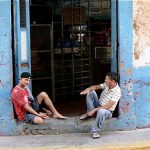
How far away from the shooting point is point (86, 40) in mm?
→ 12648

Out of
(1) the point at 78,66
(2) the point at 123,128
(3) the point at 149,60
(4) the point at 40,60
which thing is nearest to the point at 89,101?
(2) the point at 123,128

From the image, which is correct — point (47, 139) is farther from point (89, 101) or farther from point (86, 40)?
point (86, 40)

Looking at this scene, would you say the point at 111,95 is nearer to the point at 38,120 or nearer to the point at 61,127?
the point at 61,127

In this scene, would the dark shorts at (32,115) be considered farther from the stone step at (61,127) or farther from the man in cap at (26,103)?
the stone step at (61,127)

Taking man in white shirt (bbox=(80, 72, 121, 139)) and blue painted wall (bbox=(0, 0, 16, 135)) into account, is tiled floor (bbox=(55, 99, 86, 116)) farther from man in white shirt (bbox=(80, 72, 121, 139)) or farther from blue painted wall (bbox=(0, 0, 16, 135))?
blue painted wall (bbox=(0, 0, 16, 135))

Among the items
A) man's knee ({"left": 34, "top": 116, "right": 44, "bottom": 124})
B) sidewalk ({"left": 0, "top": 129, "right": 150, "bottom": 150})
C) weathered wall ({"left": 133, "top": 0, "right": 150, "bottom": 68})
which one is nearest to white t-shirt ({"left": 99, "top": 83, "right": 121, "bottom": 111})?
sidewalk ({"left": 0, "top": 129, "right": 150, "bottom": 150})

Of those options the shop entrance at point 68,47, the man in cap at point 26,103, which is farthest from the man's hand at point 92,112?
the shop entrance at point 68,47

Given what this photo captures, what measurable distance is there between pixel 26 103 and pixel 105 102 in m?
1.43

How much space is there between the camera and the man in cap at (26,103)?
8242 millimetres

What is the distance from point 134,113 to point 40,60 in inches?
132

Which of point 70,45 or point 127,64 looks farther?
point 70,45

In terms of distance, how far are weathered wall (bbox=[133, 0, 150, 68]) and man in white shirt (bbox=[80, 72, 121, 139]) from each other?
71 cm

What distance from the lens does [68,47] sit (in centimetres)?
1209

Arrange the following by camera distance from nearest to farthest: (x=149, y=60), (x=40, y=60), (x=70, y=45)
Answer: (x=149, y=60)
(x=40, y=60)
(x=70, y=45)
